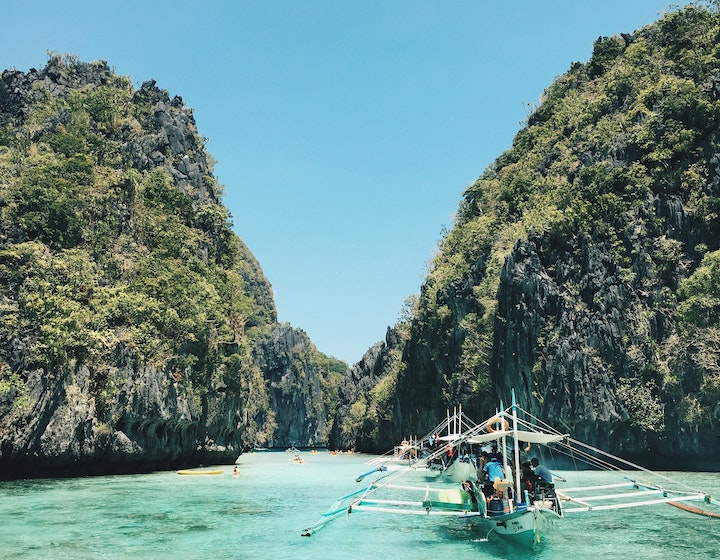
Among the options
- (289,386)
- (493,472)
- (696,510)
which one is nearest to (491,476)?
(493,472)

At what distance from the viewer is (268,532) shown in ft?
49.2

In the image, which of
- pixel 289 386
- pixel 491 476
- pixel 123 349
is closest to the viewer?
pixel 491 476

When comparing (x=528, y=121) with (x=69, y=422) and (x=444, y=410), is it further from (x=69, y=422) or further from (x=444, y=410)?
(x=69, y=422)

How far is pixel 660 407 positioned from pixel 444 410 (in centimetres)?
2320

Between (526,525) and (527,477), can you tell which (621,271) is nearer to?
(527,477)

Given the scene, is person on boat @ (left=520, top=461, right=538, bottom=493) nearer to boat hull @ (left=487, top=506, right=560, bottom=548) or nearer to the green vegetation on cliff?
boat hull @ (left=487, top=506, right=560, bottom=548)

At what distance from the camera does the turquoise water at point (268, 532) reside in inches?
491

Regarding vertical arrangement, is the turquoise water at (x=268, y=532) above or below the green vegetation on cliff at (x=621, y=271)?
below

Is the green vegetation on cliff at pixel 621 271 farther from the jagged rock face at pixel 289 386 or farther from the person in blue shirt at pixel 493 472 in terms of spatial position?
the jagged rock face at pixel 289 386

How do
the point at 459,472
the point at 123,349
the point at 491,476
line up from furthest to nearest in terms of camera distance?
the point at 123,349 < the point at 459,472 < the point at 491,476

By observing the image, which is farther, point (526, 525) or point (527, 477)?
point (527, 477)

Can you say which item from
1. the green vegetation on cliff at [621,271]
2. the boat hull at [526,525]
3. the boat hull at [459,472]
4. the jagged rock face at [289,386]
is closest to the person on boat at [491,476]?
the boat hull at [526,525]

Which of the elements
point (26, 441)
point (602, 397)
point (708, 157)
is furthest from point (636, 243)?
point (26, 441)

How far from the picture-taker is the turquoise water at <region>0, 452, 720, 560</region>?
12461 mm
